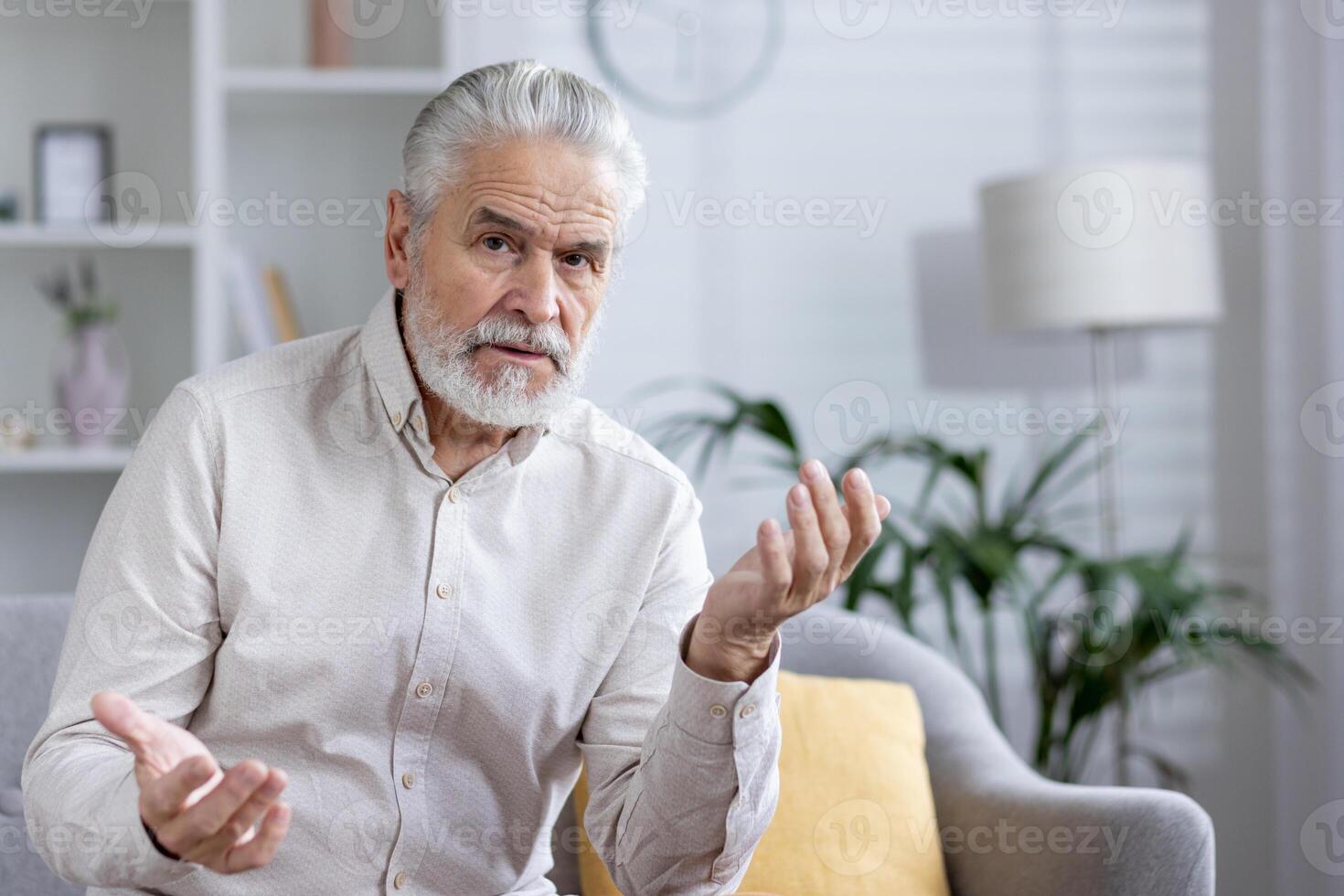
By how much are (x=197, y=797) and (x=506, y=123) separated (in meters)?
0.71

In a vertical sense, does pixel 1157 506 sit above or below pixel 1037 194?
below

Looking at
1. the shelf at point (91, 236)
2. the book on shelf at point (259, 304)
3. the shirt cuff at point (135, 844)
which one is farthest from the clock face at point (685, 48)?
the shirt cuff at point (135, 844)

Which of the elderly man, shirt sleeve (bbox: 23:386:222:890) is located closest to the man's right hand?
shirt sleeve (bbox: 23:386:222:890)

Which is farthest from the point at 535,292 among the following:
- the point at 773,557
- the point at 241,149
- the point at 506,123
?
the point at 241,149

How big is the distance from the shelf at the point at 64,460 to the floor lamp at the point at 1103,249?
5.38ft

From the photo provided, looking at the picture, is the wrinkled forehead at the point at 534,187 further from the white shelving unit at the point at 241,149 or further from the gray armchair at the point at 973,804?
the white shelving unit at the point at 241,149

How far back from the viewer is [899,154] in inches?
110

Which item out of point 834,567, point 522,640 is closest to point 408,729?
point 522,640

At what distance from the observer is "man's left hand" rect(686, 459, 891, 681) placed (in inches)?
40.4

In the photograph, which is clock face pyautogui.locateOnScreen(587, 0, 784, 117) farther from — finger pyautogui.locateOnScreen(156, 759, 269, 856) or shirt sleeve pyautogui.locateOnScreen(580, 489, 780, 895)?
finger pyautogui.locateOnScreen(156, 759, 269, 856)

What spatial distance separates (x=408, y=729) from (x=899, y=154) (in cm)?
191

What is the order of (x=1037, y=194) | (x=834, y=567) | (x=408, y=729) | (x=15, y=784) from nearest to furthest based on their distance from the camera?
1. (x=834, y=567)
2. (x=408, y=729)
3. (x=15, y=784)
4. (x=1037, y=194)

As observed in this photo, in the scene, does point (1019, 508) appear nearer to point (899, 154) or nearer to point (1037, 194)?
point (1037, 194)

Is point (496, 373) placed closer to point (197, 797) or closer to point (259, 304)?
point (197, 797)
